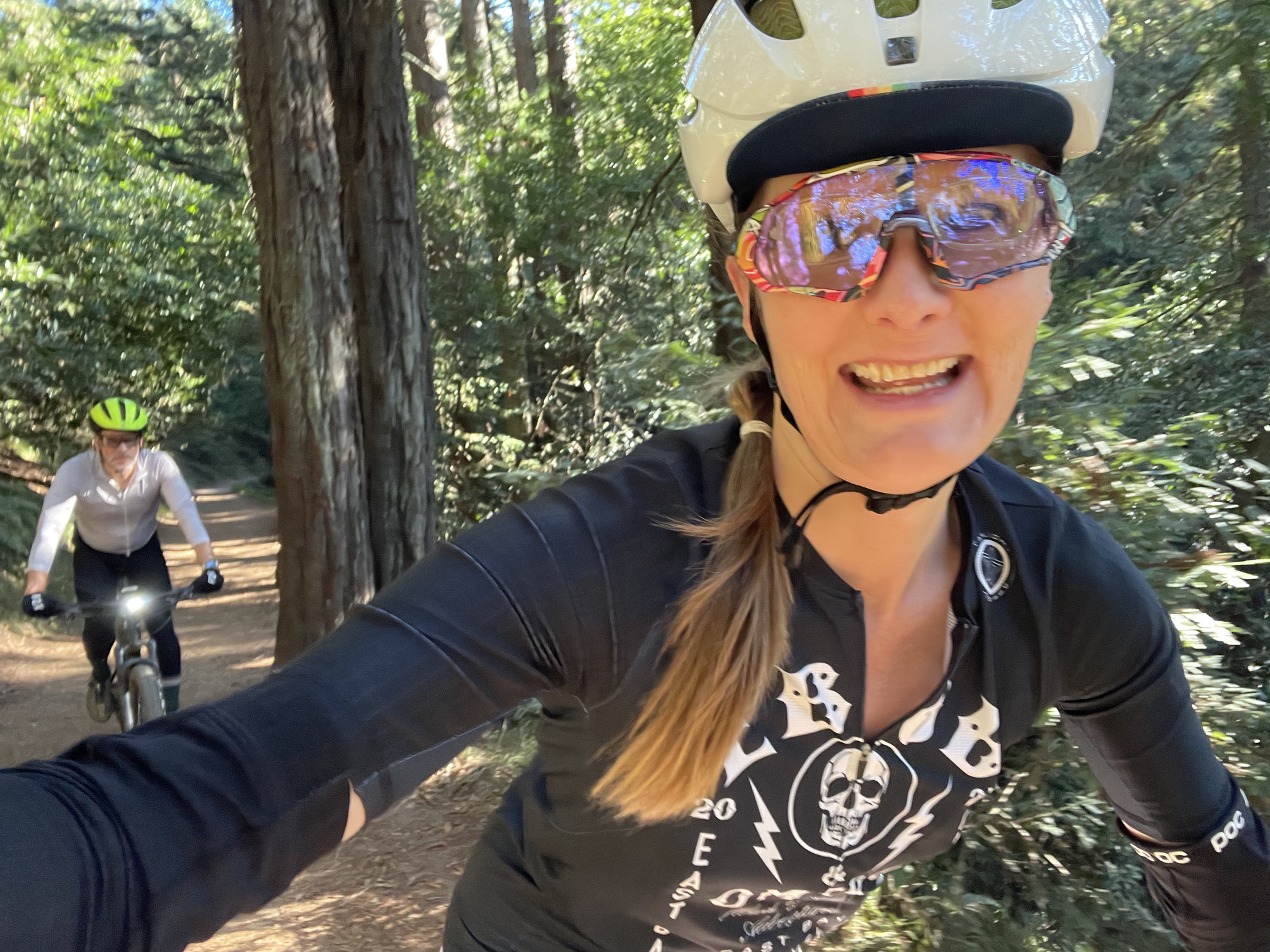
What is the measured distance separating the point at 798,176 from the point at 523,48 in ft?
44.7

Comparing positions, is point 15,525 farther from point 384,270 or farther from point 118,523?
point 384,270

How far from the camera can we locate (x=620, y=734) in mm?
1281

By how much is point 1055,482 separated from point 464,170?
335 inches

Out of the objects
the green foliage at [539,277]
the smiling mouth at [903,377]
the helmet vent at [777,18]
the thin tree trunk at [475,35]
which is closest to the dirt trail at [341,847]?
the smiling mouth at [903,377]

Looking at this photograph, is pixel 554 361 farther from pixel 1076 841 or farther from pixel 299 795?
pixel 299 795

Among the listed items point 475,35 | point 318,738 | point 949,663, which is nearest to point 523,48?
point 475,35

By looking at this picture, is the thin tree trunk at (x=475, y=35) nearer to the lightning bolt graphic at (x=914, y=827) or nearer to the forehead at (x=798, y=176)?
the forehead at (x=798, y=176)

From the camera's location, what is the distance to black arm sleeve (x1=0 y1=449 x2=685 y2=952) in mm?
870

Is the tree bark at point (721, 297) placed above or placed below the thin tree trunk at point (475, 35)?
below

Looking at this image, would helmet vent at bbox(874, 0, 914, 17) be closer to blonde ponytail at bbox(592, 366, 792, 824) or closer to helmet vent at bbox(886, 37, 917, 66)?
helmet vent at bbox(886, 37, 917, 66)

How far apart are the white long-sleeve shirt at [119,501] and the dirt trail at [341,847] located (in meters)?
1.39

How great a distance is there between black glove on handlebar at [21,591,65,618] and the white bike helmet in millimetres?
4614

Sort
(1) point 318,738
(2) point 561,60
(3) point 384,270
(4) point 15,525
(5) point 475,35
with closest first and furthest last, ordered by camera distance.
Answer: (1) point 318,738
(3) point 384,270
(4) point 15,525
(2) point 561,60
(5) point 475,35

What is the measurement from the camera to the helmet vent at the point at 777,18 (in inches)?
56.5
